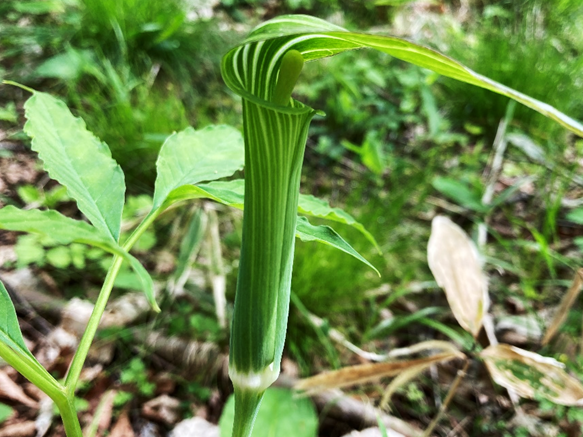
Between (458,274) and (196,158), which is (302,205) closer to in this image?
(196,158)

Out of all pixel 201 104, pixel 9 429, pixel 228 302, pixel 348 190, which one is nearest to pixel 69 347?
pixel 9 429

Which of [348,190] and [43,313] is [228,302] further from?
[348,190]

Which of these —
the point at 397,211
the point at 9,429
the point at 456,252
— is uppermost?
the point at 456,252

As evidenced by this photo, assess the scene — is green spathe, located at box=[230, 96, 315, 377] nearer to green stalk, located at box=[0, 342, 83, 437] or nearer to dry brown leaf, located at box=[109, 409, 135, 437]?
green stalk, located at box=[0, 342, 83, 437]

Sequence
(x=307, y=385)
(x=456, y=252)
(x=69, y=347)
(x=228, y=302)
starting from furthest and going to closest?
(x=228, y=302) < (x=69, y=347) < (x=456, y=252) < (x=307, y=385)

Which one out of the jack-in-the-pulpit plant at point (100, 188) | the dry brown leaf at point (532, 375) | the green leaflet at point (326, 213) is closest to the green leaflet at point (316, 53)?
the jack-in-the-pulpit plant at point (100, 188)

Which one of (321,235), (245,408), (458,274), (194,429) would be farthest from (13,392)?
(458,274)
